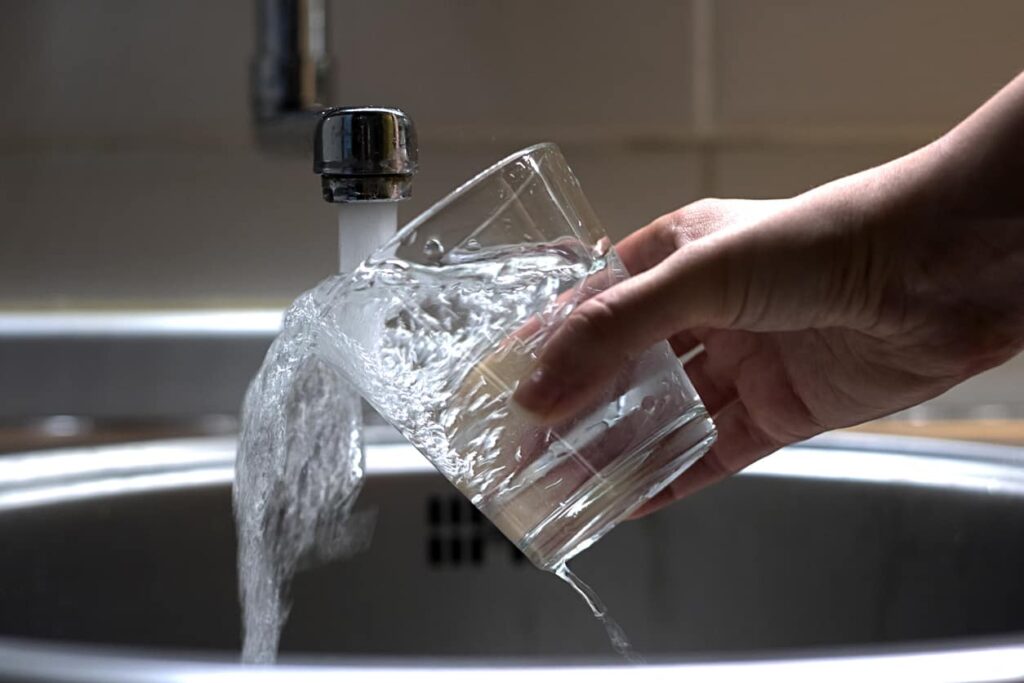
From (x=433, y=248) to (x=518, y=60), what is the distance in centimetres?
55

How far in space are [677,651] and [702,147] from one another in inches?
15.5

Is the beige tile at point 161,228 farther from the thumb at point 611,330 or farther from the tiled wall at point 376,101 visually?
the thumb at point 611,330

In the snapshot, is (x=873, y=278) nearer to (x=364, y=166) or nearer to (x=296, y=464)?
(x=364, y=166)

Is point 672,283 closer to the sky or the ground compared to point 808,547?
closer to the sky

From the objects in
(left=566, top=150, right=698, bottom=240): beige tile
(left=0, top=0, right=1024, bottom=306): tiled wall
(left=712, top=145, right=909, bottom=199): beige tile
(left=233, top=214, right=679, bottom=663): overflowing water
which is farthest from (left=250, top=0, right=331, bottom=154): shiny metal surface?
(left=233, top=214, right=679, bottom=663): overflowing water

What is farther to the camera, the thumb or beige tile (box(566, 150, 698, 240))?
beige tile (box(566, 150, 698, 240))

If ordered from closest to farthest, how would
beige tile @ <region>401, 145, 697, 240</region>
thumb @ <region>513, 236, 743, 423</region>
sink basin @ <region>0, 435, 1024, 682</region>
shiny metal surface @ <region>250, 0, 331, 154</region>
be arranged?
thumb @ <region>513, 236, 743, 423</region>
sink basin @ <region>0, 435, 1024, 682</region>
shiny metal surface @ <region>250, 0, 331, 154</region>
beige tile @ <region>401, 145, 697, 240</region>

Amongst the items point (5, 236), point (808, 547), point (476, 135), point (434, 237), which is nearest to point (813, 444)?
point (808, 547)

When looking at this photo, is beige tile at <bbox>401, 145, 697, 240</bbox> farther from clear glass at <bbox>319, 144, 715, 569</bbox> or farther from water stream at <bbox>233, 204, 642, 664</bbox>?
clear glass at <bbox>319, 144, 715, 569</bbox>

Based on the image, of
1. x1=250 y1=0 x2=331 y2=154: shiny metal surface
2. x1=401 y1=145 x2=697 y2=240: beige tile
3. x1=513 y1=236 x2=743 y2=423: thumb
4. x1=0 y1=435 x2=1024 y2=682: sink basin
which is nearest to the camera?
x1=513 y1=236 x2=743 y2=423: thumb

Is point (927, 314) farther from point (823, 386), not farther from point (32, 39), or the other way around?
point (32, 39)

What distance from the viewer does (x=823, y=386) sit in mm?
567

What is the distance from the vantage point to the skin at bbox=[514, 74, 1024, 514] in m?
0.39

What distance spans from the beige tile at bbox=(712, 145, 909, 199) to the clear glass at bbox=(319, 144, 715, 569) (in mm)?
537
